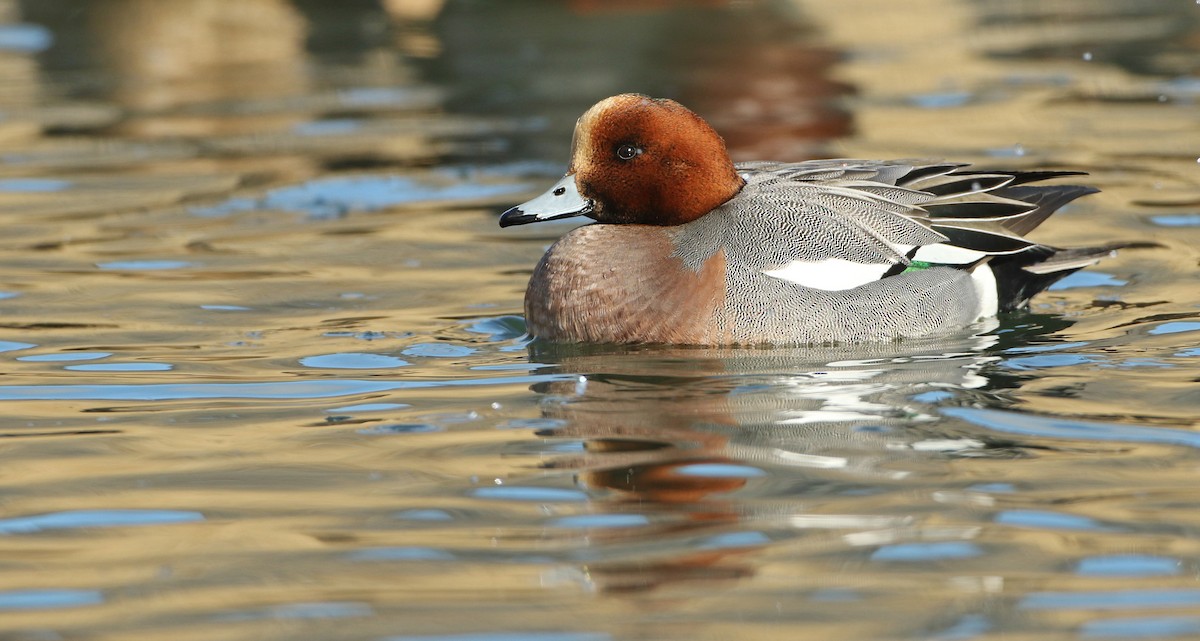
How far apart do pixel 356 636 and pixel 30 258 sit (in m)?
4.46

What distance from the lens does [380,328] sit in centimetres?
613

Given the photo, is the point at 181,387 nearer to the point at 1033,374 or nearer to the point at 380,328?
the point at 380,328

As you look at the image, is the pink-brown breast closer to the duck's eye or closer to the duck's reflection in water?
the duck's reflection in water

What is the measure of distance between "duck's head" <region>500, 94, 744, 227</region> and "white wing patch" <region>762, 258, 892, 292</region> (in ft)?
1.33

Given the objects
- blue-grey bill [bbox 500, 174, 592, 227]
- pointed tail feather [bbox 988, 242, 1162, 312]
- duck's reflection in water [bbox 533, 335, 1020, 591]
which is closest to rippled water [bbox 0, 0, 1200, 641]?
duck's reflection in water [bbox 533, 335, 1020, 591]

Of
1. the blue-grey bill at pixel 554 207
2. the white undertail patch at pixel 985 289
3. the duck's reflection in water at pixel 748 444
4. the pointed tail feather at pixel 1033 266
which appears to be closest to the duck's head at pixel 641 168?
the blue-grey bill at pixel 554 207

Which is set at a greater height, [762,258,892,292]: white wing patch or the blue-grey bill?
the blue-grey bill

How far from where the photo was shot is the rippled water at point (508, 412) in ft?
11.7

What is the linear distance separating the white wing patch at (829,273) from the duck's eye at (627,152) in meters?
0.59

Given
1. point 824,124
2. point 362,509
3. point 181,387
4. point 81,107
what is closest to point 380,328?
point 181,387

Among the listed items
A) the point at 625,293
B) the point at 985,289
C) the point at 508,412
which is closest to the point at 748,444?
the point at 508,412

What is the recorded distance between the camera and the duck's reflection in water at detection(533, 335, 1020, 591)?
12.6 ft

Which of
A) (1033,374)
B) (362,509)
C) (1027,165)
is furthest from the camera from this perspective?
(1027,165)

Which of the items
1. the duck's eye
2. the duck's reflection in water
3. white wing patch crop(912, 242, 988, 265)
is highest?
the duck's eye
